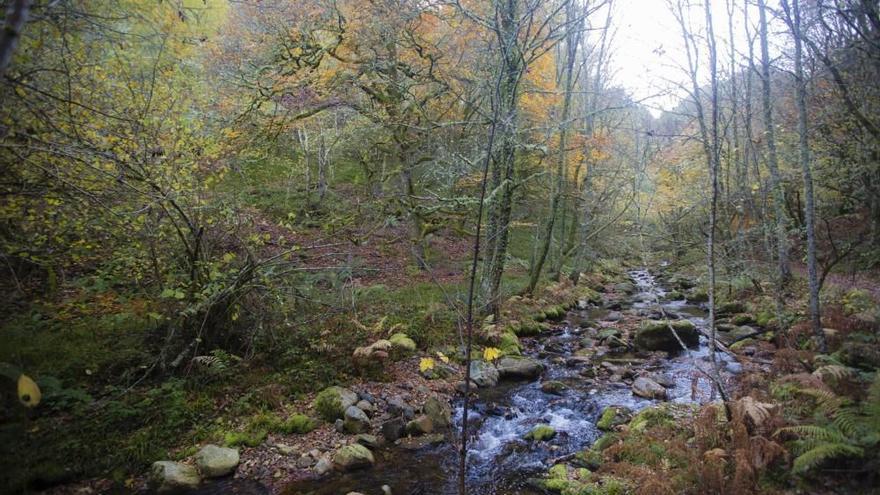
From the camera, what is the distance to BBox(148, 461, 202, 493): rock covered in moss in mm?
5086

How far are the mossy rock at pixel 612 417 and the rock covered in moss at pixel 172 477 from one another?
5517mm

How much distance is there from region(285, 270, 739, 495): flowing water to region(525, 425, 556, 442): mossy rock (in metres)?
0.09

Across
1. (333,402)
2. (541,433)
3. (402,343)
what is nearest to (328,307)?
(402,343)

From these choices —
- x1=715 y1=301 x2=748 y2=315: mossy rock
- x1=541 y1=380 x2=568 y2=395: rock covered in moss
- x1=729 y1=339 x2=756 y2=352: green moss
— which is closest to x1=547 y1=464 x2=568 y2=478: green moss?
x1=541 y1=380 x2=568 y2=395: rock covered in moss

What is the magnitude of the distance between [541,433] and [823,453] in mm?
3228

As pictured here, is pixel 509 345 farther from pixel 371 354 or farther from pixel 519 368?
pixel 371 354

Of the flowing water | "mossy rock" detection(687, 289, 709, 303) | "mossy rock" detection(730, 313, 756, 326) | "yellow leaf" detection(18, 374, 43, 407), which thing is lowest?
the flowing water

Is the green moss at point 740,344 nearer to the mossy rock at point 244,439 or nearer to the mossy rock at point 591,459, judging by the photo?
the mossy rock at point 591,459

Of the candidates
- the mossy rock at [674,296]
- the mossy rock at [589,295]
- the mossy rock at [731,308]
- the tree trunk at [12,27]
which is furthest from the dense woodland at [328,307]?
the mossy rock at [674,296]

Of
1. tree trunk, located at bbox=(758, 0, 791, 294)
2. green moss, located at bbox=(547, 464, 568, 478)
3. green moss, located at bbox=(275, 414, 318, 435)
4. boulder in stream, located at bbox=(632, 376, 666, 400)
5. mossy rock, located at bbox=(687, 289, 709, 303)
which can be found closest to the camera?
green moss, located at bbox=(547, 464, 568, 478)

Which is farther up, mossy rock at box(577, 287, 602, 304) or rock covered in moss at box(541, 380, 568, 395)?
mossy rock at box(577, 287, 602, 304)

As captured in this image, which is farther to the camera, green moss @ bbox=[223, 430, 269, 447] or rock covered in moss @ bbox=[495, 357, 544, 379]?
rock covered in moss @ bbox=[495, 357, 544, 379]

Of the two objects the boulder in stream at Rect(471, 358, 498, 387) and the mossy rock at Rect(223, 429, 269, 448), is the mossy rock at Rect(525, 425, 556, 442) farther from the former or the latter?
the mossy rock at Rect(223, 429, 269, 448)

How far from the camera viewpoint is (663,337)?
33.7ft
